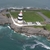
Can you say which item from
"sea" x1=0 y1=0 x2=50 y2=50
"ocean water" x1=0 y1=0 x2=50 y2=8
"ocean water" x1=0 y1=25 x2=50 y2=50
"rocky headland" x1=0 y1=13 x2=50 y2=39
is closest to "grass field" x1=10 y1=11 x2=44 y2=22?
"rocky headland" x1=0 y1=13 x2=50 y2=39

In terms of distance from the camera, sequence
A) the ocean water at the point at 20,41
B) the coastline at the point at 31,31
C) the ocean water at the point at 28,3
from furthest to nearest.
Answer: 1. the ocean water at the point at 28,3
2. the coastline at the point at 31,31
3. the ocean water at the point at 20,41


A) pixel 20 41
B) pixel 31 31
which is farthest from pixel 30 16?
pixel 20 41

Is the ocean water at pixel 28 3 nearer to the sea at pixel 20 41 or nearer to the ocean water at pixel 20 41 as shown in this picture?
the sea at pixel 20 41

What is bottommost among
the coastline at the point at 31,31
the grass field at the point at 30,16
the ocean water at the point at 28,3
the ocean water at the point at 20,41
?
the ocean water at the point at 20,41

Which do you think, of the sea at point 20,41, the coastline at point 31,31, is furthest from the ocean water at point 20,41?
the coastline at point 31,31

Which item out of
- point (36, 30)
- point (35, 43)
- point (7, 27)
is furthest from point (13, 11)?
point (35, 43)

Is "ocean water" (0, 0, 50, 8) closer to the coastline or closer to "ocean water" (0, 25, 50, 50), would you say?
the coastline

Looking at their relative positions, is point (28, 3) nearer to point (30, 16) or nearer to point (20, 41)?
point (30, 16)

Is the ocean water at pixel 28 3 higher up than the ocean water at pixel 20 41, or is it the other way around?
the ocean water at pixel 28 3

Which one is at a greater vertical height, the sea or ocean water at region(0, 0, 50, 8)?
ocean water at region(0, 0, 50, 8)
